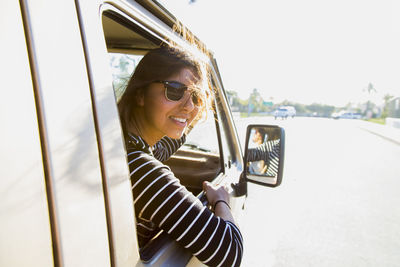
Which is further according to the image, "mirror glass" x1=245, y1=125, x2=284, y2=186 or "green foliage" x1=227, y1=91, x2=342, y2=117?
"green foliage" x1=227, y1=91, x2=342, y2=117

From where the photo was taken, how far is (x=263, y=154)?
6.48 feet

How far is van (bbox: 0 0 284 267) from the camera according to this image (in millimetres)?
513

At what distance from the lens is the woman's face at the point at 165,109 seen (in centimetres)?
147

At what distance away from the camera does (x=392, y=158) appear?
9750mm

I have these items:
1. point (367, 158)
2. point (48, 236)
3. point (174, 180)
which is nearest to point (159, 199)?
point (174, 180)

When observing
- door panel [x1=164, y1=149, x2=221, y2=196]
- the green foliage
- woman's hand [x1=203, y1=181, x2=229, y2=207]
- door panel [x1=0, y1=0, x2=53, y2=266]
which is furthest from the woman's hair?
the green foliage

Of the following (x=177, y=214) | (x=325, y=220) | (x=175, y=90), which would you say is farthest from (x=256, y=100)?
(x=177, y=214)

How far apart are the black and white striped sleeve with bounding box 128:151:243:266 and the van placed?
6.2 inches

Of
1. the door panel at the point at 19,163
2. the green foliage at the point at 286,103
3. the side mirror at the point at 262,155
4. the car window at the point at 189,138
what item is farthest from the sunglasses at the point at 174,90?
the green foliage at the point at 286,103

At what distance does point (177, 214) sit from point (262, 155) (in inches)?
45.2

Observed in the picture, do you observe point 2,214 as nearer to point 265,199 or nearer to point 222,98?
point 222,98

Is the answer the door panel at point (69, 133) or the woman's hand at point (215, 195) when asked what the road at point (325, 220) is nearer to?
the woman's hand at point (215, 195)

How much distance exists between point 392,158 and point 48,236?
12.0 m

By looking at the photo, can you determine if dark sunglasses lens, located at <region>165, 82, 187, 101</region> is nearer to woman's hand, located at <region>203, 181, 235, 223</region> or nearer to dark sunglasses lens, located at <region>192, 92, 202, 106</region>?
dark sunglasses lens, located at <region>192, 92, 202, 106</region>
